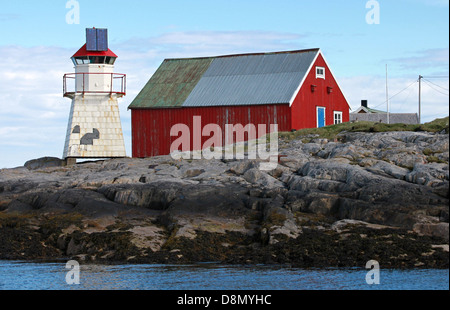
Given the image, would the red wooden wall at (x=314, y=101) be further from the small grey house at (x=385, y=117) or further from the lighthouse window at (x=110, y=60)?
the small grey house at (x=385, y=117)

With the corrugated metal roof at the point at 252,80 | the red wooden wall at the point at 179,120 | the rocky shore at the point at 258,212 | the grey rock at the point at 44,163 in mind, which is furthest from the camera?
the grey rock at the point at 44,163

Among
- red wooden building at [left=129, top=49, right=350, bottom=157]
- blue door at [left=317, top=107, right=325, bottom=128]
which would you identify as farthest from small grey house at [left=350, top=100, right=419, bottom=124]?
blue door at [left=317, top=107, right=325, bottom=128]

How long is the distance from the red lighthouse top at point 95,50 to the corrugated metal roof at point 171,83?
3605 mm

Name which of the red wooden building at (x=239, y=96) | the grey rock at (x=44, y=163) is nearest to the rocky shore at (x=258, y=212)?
the red wooden building at (x=239, y=96)

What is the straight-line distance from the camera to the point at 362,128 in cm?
3159

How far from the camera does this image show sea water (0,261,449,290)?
18250mm

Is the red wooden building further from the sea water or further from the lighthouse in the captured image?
the sea water

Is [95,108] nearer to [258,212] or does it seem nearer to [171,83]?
[171,83]

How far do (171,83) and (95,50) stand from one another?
17.0 feet

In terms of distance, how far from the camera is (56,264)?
21.7 meters

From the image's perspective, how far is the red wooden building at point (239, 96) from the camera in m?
37.0

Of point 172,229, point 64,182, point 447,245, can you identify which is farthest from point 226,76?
point 447,245
